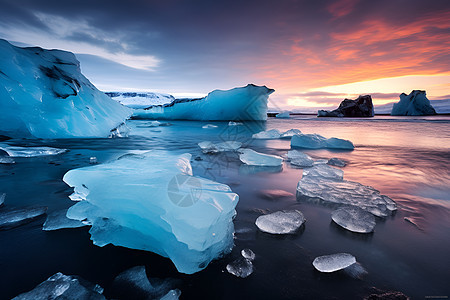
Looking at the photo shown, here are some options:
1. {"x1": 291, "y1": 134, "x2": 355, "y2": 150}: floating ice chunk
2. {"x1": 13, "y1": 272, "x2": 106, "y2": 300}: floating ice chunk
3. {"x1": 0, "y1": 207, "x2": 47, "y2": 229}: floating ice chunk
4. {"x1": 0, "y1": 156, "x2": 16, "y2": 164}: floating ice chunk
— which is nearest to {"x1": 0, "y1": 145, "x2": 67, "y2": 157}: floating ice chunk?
{"x1": 0, "y1": 156, "x2": 16, "y2": 164}: floating ice chunk

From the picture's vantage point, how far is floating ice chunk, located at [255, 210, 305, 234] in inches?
51.1

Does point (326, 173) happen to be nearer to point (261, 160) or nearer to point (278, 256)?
point (261, 160)

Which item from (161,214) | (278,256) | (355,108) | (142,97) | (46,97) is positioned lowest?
(278,256)

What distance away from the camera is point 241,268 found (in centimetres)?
98

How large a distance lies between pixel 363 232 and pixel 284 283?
742 millimetres

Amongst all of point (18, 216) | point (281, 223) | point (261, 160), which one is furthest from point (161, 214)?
point (261, 160)

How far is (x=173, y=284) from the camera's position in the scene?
89 centimetres

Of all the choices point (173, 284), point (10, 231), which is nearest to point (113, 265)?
point (173, 284)

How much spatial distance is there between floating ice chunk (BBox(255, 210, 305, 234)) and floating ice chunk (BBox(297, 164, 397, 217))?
51 centimetres

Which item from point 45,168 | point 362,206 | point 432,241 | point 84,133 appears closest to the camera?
point 432,241

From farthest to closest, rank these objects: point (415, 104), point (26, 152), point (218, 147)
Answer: point (415, 104) → point (218, 147) → point (26, 152)

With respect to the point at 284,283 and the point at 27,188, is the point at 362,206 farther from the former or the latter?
the point at 27,188

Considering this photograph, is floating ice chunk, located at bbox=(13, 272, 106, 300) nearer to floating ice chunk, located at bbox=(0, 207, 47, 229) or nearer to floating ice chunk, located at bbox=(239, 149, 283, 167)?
floating ice chunk, located at bbox=(0, 207, 47, 229)

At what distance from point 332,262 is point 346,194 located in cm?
100
